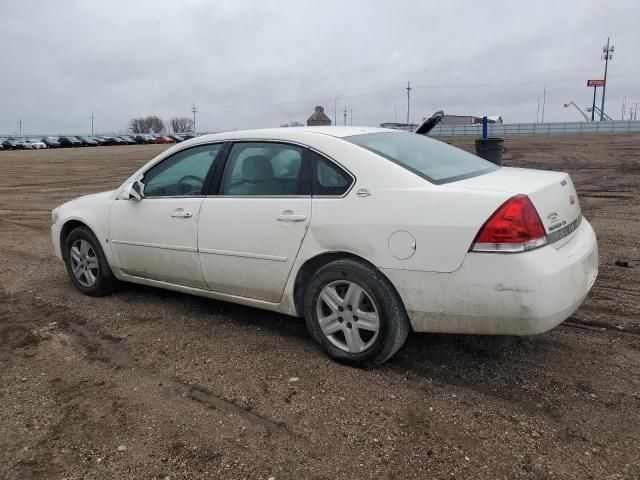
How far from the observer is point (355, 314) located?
11.6ft

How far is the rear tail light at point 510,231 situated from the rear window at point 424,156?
1.59ft

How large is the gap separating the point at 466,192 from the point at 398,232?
0.45m

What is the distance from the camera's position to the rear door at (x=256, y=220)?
377cm

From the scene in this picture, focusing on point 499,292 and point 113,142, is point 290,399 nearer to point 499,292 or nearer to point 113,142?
point 499,292

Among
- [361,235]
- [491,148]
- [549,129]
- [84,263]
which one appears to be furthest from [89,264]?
[549,129]

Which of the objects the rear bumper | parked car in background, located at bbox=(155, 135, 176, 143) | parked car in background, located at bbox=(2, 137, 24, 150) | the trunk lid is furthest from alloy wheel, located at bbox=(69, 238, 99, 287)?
parked car in background, located at bbox=(155, 135, 176, 143)

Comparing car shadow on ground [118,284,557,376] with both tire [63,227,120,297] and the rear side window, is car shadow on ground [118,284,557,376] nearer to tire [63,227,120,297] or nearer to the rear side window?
tire [63,227,120,297]

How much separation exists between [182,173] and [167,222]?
424 mm

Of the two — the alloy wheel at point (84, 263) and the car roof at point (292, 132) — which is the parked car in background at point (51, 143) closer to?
the alloy wheel at point (84, 263)

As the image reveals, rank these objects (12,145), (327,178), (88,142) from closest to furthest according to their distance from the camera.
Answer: (327,178), (12,145), (88,142)

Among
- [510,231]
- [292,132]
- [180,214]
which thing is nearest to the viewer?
[510,231]

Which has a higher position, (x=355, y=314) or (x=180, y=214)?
(x=180, y=214)

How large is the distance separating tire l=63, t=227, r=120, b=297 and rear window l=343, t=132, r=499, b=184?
106 inches

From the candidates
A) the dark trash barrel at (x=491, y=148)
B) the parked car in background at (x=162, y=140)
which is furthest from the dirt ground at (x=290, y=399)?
the parked car in background at (x=162, y=140)
